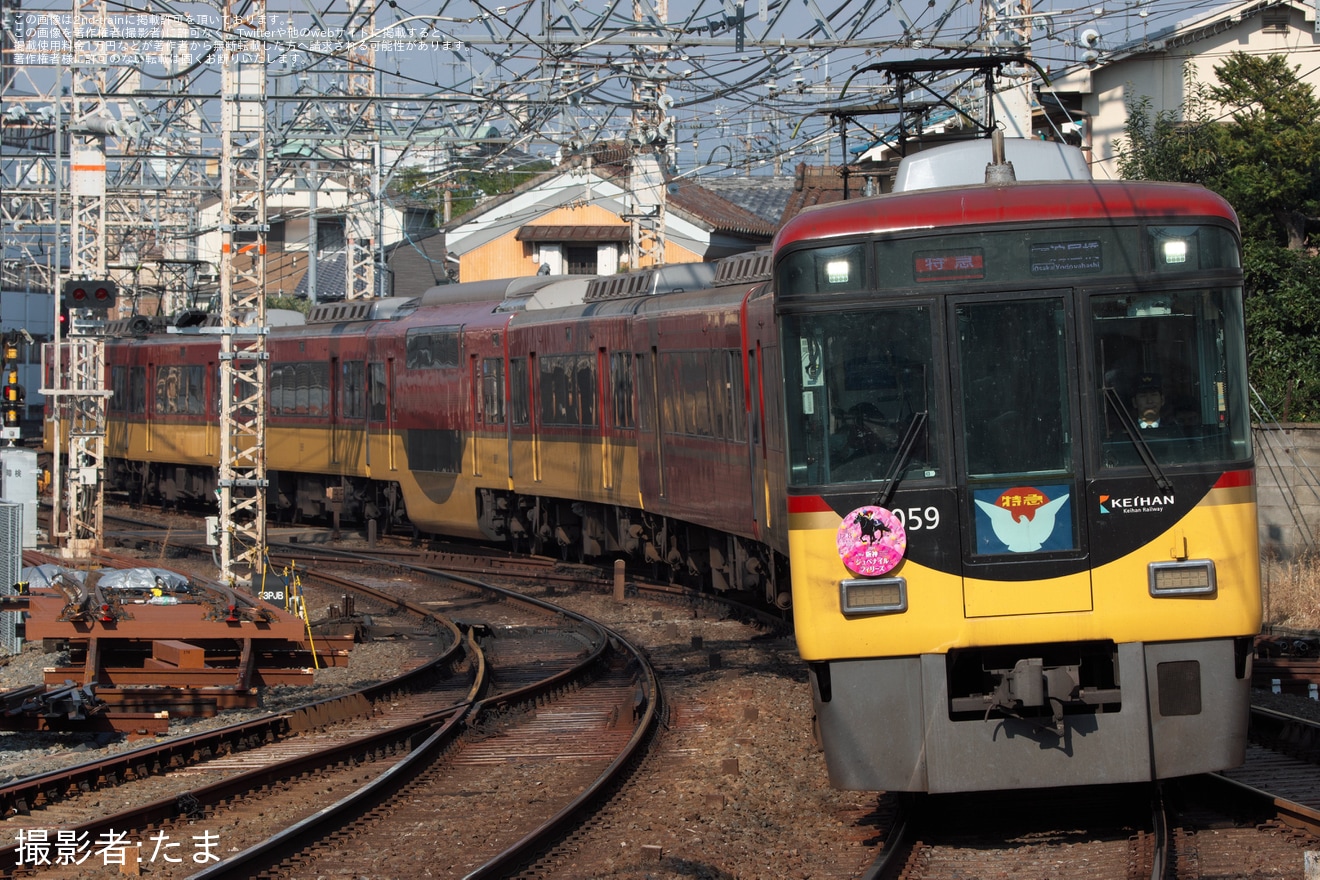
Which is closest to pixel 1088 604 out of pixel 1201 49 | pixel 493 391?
pixel 493 391

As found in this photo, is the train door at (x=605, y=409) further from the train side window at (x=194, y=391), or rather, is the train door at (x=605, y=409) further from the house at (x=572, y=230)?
the house at (x=572, y=230)

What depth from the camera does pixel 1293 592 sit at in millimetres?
13922

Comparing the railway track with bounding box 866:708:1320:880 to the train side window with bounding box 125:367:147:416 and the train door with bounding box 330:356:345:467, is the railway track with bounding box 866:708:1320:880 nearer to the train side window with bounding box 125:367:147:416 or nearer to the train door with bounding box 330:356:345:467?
the train door with bounding box 330:356:345:467

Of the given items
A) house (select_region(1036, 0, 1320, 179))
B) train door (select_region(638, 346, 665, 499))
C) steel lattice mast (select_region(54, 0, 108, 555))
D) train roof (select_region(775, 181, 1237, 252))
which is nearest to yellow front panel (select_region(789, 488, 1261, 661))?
train roof (select_region(775, 181, 1237, 252))

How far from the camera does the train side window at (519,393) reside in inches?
706

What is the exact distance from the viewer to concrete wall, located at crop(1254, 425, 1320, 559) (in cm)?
1482

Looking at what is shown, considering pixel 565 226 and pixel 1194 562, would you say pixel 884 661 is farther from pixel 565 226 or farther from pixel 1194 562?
pixel 565 226

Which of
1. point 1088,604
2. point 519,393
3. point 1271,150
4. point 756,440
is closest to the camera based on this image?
point 1088,604

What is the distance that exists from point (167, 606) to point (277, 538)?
12.2 m

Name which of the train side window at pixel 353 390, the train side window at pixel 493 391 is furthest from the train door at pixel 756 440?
the train side window at pixel 353 390

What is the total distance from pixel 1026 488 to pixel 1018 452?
14 centimetres

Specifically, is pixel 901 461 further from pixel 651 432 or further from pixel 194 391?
pixel 194 391

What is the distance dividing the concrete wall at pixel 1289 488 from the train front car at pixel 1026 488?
9.10 meters

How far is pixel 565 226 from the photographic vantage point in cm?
3559
